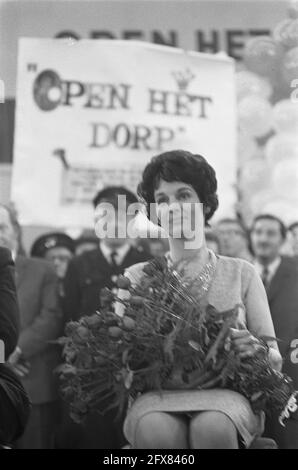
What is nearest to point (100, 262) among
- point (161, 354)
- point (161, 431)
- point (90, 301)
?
point (90, 301)

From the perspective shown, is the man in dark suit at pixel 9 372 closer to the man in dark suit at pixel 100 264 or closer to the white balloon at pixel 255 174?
the man in dark suit at pixel 100 264

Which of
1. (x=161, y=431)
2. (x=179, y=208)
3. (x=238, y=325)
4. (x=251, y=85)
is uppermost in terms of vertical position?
(x=251, y=85)

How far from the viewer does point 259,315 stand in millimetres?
1631

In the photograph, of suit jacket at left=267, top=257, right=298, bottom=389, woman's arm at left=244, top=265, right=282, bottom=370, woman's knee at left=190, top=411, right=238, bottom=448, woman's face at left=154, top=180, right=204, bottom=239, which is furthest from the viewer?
suit jacket at left=267, top=257, right=298, bottom=389

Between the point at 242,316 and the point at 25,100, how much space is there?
1049 mm

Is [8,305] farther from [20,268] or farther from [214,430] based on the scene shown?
[214,430]

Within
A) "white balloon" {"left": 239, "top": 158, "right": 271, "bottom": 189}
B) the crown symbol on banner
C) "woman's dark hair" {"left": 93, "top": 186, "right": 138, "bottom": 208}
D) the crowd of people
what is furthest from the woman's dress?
the crown symbol on banner

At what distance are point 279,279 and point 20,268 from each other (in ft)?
2.59

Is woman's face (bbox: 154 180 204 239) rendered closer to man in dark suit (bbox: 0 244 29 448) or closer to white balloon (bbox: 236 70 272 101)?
man in dark suit (bbox: 0 244 29 448)

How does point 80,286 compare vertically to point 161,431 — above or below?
above

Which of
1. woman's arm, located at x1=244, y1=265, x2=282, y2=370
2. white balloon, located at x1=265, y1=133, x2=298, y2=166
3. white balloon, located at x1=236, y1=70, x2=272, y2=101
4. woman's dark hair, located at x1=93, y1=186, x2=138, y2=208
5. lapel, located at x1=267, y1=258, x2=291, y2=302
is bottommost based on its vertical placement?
woman's arm, located at x1=244, y1=265, x2=282, y2=370

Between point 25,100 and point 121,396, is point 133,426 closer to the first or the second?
point 121,396

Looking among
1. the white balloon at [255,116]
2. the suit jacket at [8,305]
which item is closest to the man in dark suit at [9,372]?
the suit jacket at [8,305]

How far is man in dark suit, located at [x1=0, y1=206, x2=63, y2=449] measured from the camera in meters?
1.97
